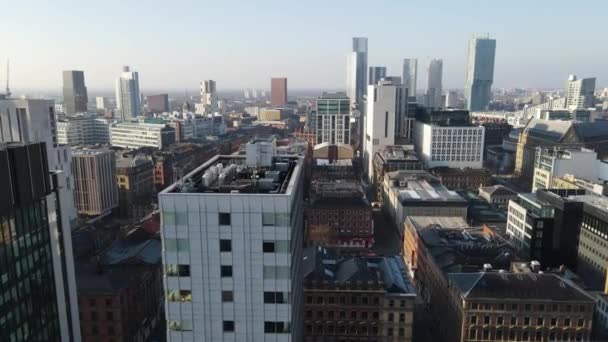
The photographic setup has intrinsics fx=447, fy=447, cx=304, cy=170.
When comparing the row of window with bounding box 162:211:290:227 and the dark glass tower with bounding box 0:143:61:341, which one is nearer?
the row of window with bounding box 162:211:290:227

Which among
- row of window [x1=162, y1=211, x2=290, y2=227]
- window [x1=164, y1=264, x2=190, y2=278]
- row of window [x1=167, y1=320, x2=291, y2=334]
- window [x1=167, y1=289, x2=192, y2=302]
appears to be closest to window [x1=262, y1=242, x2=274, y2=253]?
row of window [x1=162, y1=211, x2=290, y2=227]

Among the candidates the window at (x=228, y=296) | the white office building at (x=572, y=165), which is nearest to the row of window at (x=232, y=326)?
the window at (x=228, y=296)

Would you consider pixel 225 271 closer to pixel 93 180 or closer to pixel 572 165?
pixel 93 180

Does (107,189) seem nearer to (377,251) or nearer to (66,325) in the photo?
(377,251)

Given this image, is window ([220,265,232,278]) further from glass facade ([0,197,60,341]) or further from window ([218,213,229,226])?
glass facade ([0,197,60,341])

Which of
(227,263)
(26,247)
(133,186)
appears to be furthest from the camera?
(133,186)

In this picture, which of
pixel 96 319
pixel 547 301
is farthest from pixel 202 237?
pixel 547 301

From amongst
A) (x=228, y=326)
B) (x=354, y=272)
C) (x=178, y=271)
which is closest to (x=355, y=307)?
(x=354, y=272)
